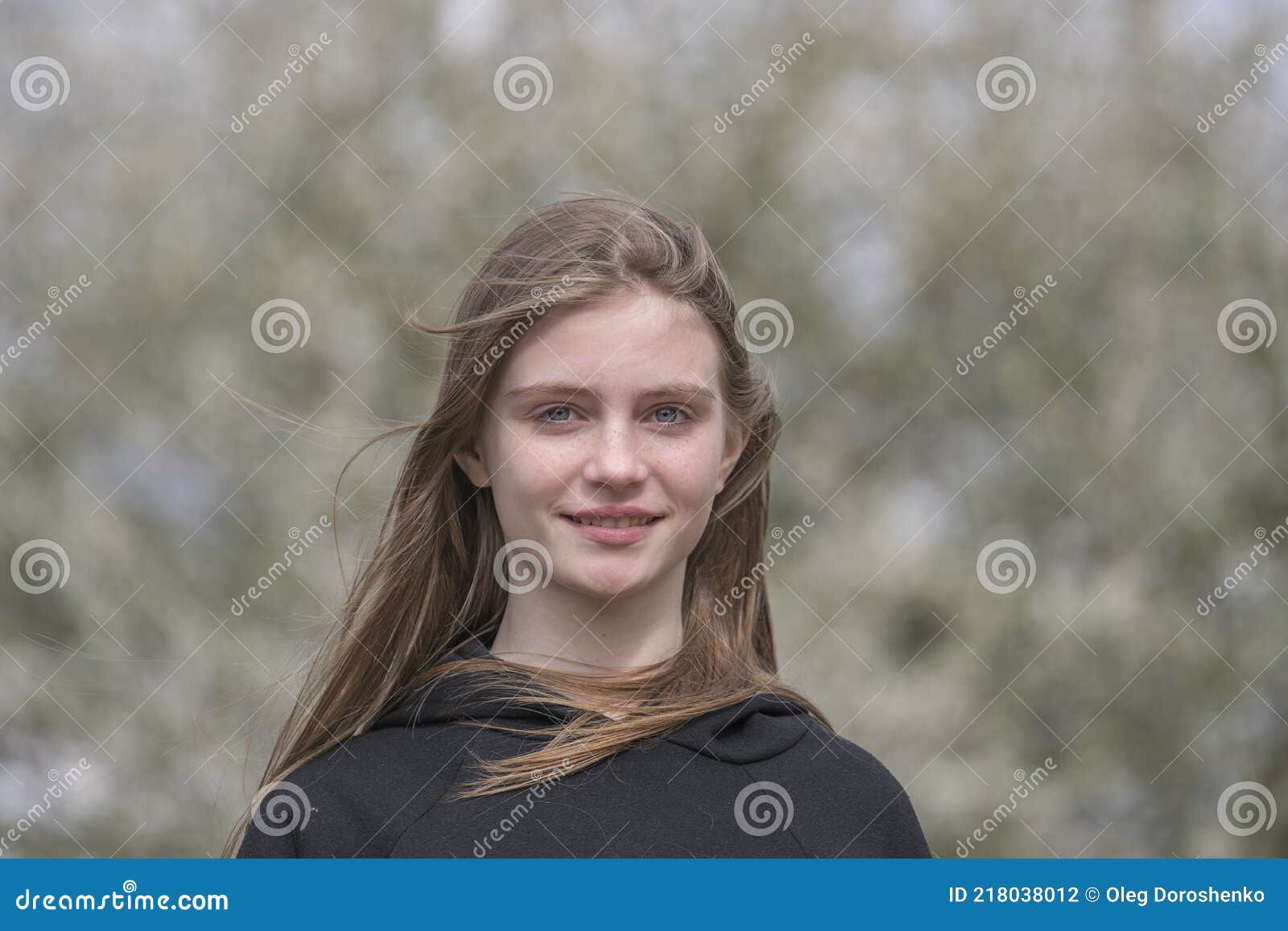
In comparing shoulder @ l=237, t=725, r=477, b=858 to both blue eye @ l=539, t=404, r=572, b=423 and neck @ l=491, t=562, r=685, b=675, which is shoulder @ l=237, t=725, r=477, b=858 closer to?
neck @ l=491, t=562, r=685, b=675

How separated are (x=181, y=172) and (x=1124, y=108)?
5.32 m

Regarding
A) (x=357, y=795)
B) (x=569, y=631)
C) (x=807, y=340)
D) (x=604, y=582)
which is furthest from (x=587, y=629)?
(x=807, y=340)

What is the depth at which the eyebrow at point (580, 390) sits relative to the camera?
253 centimetres

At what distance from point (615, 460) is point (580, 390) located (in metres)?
0.14

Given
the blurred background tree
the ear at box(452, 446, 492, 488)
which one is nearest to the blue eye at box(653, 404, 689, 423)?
the ear at box(452, 446, 492, 488)

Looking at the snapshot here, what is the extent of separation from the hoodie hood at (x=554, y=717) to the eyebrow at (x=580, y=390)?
51cm

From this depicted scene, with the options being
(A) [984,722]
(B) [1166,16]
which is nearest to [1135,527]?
(A) [984,722]

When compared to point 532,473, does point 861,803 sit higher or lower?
lower

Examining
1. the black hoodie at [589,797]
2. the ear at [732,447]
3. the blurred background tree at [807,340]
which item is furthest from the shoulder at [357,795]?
the blurred background tree at [807,340]

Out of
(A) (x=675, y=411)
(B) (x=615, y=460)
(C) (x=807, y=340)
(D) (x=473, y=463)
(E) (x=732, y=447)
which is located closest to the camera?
(B) (x=615, y=460)

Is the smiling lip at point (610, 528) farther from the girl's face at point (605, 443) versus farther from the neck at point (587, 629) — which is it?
the neck at point (587, 629)

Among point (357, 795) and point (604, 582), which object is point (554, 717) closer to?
point (604, 582)

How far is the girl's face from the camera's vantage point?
2.53m

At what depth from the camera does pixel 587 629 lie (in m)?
2.66
